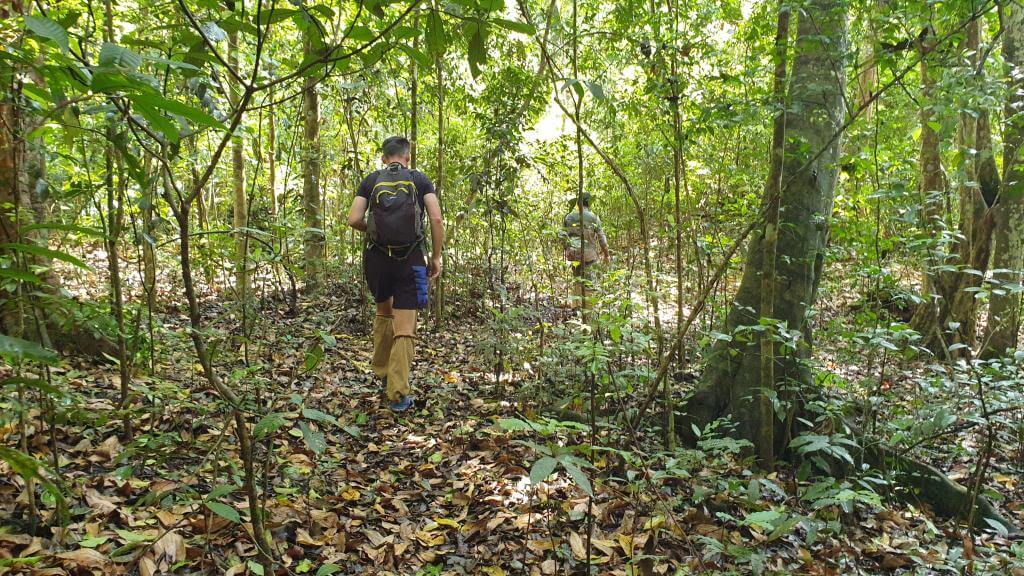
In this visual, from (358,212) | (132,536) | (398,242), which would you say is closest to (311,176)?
(358,212)

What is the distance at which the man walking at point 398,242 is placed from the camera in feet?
14.7

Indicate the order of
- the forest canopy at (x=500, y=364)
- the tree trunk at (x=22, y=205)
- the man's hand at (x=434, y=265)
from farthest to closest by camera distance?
the man's hand at (x=434, y=265), the tree trunk at (x=22, y=205), the forest canopy at (x=500, y=364)

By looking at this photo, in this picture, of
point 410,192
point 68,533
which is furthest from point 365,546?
point 410,192

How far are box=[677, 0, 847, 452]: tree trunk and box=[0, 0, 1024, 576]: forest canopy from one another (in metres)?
0.02

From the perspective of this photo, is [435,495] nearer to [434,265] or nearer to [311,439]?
[311,439]

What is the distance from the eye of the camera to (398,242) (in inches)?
178

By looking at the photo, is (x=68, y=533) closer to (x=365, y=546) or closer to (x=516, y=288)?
(x=365, y=546)

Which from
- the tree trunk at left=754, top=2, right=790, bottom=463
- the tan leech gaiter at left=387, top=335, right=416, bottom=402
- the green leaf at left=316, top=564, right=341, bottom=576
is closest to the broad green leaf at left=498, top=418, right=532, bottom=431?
the green leaf at left=316, top=564, right=341, bottom=576

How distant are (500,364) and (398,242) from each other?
4.40ft

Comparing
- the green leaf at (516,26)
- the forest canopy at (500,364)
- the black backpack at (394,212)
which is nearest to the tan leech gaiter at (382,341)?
the forest canopy at (500,364)

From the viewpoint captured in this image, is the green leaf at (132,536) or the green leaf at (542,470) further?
the green leaf at (132,536)

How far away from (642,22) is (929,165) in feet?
19.6

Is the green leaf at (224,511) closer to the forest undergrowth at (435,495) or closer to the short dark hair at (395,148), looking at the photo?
the forest undergrowth at (435,495)

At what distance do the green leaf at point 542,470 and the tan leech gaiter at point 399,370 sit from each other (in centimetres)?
289
